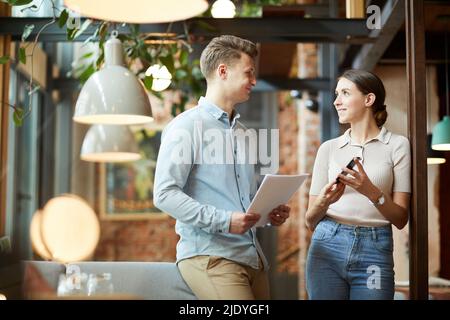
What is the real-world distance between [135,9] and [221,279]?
0.94m

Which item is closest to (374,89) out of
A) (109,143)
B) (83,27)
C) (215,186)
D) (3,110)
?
(215,186)

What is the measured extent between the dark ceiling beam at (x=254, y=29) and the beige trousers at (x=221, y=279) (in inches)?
34.2

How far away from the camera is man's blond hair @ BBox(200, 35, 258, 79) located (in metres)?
1.97

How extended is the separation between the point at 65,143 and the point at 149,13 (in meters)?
2.06

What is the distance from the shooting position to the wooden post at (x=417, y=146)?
6.98 ft

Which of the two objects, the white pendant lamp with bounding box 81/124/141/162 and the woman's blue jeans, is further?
the white pendant lamp with bounding box 81/124/141/162

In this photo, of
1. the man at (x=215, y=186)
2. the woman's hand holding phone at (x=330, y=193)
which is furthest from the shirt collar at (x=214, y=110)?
the woman's hand holding phone at (x=330, y=193)

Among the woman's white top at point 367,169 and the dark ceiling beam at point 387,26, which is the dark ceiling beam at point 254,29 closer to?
the dark ceiling beam at point 387,26

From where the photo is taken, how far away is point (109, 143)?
2.85 m

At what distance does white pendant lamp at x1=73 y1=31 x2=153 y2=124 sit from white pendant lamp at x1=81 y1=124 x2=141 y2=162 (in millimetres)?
270

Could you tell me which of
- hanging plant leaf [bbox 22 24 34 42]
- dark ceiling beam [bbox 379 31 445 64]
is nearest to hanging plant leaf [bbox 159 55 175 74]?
hanging plant leaf [bbox 22 24 34 42]

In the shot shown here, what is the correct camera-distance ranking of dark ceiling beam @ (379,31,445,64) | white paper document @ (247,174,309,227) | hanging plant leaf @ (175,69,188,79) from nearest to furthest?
white paper document @ (247,174,309,227) < dark ceiling beam @ (379,31,445,64) < hanging plant leaf @ (175,69,188,79)

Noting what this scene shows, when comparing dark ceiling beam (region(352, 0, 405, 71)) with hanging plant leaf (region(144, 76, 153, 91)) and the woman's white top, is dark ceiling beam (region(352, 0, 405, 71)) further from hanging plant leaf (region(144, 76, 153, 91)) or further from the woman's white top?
hanging plant leaf (region(144, 76, 153, 91))
